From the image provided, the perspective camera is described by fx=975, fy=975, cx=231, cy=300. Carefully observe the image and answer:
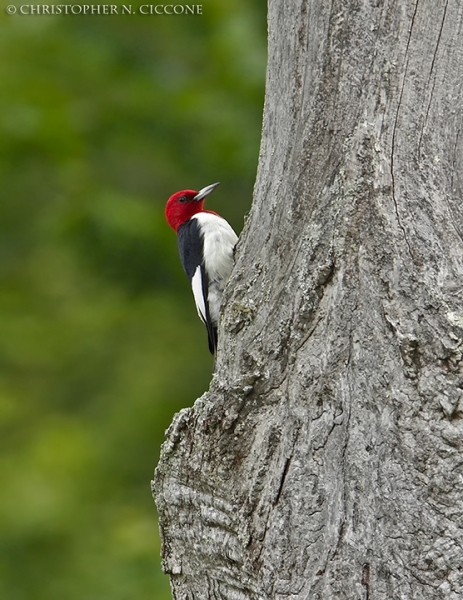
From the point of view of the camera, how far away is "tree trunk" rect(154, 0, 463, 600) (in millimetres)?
2898

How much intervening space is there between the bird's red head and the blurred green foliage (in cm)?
175

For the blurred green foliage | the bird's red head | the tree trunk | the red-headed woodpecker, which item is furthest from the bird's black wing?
the blurred green foliage

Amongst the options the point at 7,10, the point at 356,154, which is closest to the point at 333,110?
the point at 356,154

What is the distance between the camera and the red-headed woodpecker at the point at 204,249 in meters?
5.10

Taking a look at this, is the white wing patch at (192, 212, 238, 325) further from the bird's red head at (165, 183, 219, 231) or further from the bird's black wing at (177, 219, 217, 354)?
the bird's red head at (165, 183, 219, 231)

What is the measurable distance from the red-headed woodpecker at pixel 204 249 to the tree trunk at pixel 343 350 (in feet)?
4.94

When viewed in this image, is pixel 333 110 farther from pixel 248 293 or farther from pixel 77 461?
pixel 77 461

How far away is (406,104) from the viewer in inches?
123

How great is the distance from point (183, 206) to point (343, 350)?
3.31 m

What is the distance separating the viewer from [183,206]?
619 cm

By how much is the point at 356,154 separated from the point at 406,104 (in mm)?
231

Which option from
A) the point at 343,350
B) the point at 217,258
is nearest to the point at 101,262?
the point at 217,258

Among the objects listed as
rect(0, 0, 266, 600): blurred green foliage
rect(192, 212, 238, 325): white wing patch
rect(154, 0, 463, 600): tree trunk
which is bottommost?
rect(154, 0, 463, 600): tree trunk

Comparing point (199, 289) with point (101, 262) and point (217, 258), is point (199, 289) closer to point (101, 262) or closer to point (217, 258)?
point (217, 258)
